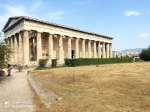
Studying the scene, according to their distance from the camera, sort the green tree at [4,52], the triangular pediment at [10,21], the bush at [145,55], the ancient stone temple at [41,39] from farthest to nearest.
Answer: the bush at [145,55]
the triangular pediment at [10,21]
the ancient stone temple at [41,39]
the green tree at [4,52]

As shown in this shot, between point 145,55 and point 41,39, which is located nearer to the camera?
point 41,39

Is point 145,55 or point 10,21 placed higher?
point 10,21

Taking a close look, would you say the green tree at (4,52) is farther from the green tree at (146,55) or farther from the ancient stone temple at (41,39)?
the green tree at (146,55)

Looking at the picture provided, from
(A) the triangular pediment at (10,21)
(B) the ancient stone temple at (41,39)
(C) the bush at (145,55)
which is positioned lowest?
(C) the bush at (145,55)

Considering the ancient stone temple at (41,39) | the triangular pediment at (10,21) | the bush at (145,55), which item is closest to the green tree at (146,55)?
the bush at (145,55)

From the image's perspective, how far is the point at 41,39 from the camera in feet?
166

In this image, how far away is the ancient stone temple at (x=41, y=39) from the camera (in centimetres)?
4200

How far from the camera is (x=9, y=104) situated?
10.4m

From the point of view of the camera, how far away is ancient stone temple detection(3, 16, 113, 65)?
4200 centimetres

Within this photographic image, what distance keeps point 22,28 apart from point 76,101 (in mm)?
34116

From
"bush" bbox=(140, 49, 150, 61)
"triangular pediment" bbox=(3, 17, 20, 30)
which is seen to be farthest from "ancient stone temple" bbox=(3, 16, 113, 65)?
"bush" bbox=(140, 49, 150, 61)

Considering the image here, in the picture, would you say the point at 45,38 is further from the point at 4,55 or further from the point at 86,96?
the point at 86,96

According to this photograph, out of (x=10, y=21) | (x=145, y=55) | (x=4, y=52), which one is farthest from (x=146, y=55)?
(x=4, y=52)

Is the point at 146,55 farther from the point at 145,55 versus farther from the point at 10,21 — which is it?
the point at 10,21
